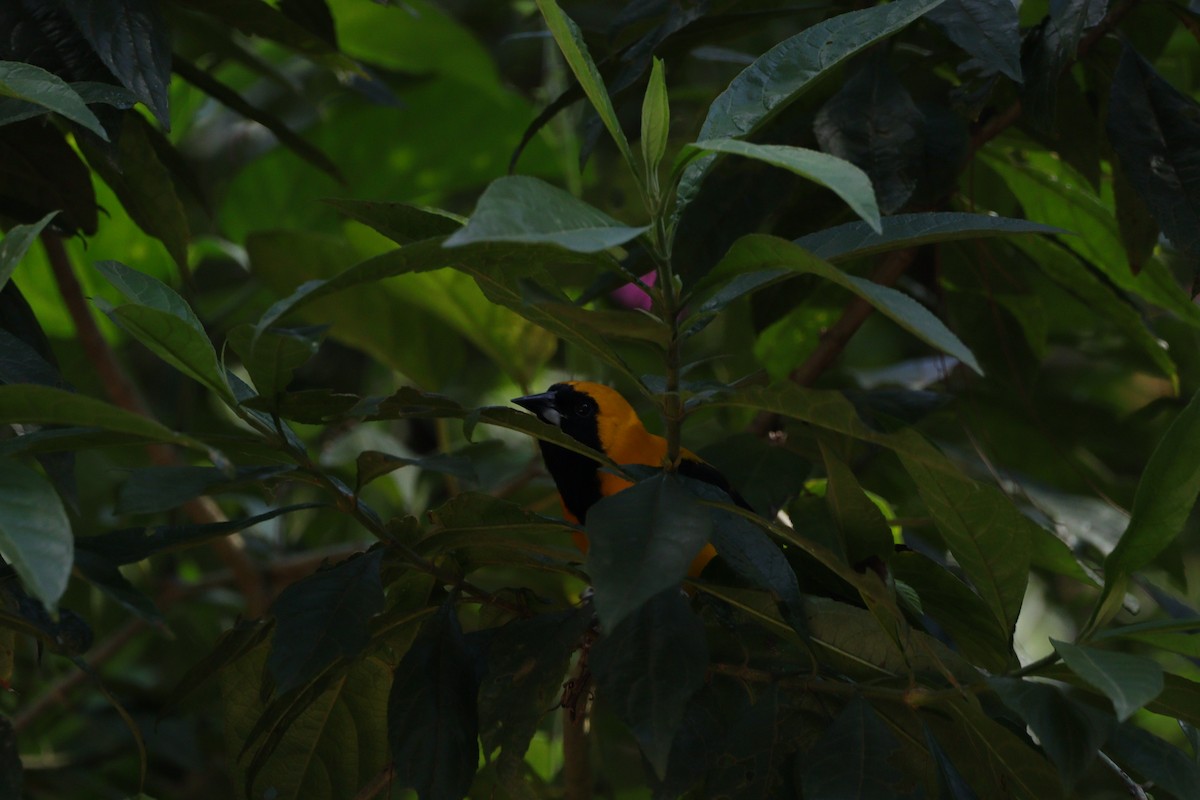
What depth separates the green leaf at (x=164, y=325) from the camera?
93 cm

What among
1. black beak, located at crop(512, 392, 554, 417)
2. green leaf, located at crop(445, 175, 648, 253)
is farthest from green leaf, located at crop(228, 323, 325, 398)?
black beak, located at crop(512, 392, 554, 417)

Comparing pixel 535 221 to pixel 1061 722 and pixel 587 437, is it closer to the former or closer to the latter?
pixel 1061 722

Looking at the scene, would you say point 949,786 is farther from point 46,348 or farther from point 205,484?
point 46,348

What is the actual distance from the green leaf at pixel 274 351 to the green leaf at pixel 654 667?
248mm

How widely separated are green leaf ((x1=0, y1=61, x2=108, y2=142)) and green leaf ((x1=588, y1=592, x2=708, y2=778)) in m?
0.46

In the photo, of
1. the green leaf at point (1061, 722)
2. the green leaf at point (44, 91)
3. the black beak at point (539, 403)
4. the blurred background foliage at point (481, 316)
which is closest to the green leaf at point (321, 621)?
the blurred background foliage at point (481, 316)

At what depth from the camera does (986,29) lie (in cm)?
133

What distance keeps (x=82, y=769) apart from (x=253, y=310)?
3.37ft

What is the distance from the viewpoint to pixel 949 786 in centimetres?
103

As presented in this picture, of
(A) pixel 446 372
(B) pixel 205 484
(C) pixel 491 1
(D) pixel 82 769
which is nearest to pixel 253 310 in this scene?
(A) pixel 446 372

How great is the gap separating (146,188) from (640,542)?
0.95 metres

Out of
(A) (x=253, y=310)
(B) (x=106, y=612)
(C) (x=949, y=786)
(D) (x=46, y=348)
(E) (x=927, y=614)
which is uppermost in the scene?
(D) (x=46, y=348)

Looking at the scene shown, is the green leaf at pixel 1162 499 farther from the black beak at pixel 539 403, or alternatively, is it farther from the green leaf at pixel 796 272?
the black beak at pixel 539 403

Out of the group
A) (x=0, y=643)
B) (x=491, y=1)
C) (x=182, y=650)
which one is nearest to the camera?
(x=0, y=643)
